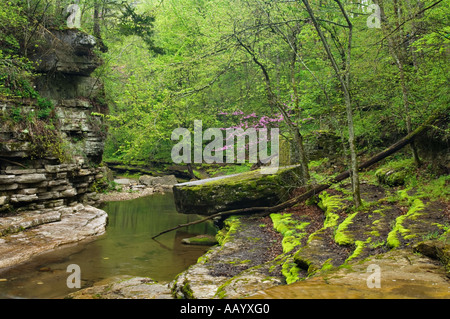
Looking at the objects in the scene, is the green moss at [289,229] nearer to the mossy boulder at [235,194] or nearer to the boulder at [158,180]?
the mossy boulder at [235,194]

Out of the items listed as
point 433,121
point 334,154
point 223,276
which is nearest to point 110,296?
point 223,276

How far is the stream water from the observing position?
21.6ft

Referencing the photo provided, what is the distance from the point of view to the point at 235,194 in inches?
416

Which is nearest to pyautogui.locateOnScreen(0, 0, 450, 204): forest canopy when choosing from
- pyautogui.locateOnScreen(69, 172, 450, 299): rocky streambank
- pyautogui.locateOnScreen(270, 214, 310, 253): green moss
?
pyautogui.locateOnScreen(69, 172, 450, 299): rocky streambank

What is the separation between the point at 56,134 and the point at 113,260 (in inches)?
357

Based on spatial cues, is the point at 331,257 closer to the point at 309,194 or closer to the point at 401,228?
the point at 401,228

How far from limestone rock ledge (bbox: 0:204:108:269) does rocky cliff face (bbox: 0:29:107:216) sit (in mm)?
1002

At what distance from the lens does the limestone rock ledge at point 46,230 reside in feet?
27.5

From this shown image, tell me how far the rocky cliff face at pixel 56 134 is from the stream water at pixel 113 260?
3144 mm

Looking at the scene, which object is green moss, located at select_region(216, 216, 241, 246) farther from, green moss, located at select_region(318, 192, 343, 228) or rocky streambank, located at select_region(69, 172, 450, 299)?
green moss, located at select_region(318, 192, 343, 228)

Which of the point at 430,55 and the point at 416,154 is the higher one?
the point at 430,55
